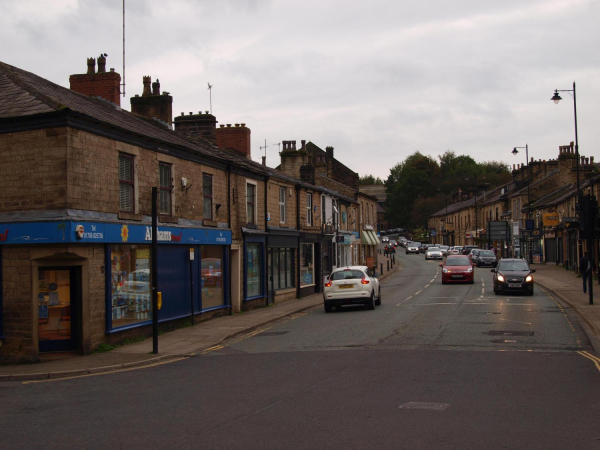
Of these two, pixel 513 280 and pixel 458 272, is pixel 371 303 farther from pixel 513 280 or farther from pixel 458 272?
pixel 458 272

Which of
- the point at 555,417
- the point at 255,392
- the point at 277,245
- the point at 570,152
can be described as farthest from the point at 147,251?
the point at 570,152

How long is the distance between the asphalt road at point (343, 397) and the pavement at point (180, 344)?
2.11 feet

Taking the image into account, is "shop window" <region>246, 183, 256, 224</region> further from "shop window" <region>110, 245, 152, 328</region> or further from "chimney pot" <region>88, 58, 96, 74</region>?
"shop window" <region>110, 245, 152, 328</region>

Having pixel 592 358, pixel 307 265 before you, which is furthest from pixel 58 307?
pixel 307 265

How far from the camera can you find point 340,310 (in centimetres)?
2423

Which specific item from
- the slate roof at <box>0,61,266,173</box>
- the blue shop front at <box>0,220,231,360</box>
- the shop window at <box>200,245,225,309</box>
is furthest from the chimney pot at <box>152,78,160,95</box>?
the blue shop front at <box>0,220,231,360</box>

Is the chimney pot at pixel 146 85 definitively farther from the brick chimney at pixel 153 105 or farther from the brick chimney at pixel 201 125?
the brick chimney at pixel 201 125

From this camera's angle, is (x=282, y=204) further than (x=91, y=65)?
Yes

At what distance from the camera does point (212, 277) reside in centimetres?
2194

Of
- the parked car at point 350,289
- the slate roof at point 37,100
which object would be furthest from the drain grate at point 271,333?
the slate roof at point 37,100

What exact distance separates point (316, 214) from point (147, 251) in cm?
1730

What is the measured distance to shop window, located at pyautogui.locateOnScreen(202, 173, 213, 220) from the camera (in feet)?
70.4

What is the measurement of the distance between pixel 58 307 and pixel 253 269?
36.3 ft

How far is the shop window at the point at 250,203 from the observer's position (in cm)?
2511
